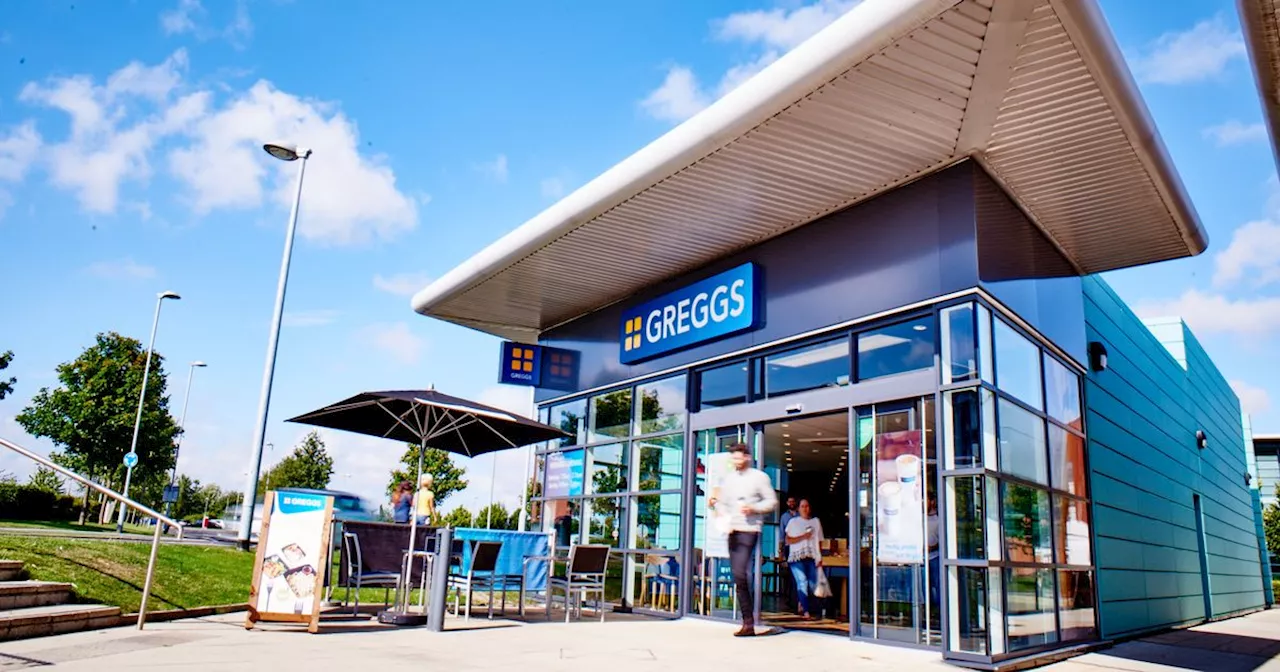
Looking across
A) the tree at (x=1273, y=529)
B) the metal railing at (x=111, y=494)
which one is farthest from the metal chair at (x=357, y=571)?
the tree at (x=1273, y=529)

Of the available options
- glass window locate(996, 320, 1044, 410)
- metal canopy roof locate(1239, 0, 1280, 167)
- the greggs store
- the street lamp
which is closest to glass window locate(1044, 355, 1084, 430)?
the greggs store

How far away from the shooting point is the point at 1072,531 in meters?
8.38

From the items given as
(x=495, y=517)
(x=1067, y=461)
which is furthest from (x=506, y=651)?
(x=495, y=517)

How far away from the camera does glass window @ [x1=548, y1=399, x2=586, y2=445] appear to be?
12.4 m

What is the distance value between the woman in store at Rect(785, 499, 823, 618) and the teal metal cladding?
3.09 metres

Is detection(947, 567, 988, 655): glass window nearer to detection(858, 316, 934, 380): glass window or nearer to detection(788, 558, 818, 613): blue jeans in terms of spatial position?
detection(858, 316, 934, 380): glass window

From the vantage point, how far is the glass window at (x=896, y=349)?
756 centimetres

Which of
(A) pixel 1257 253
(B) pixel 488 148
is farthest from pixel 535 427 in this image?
(A) pixel 1257 253

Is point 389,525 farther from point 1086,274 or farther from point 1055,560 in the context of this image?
point 1086,274

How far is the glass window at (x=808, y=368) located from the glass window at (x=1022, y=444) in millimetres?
1551

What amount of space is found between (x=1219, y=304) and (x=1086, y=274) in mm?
35543

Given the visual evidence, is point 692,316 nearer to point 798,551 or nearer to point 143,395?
point 798,551

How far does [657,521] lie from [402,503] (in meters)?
3.64

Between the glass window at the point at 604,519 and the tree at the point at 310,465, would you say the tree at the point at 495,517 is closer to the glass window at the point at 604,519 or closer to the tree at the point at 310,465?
the tree at the point at 310,465
